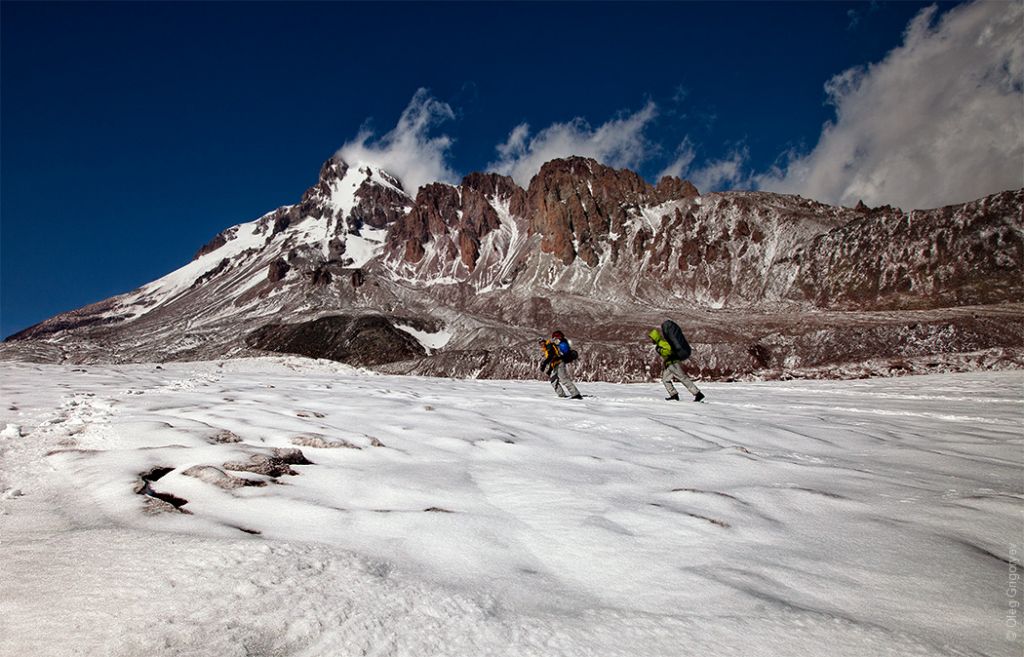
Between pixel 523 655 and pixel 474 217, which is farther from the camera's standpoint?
pixel 474 217

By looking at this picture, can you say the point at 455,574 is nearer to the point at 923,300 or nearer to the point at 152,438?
the point at 152,438

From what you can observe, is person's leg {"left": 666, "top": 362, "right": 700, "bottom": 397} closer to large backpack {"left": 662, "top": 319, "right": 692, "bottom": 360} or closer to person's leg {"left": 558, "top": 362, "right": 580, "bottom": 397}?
→ large backpack {"left": 662, "top": 319, "right": 692, "bottom": 360}

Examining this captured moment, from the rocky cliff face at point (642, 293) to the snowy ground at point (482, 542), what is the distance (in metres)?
27.8

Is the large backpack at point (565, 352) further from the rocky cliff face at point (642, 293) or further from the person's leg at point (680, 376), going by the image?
the rocky cliff face at point (642, 293)

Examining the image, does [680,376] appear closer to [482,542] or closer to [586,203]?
[482,542]

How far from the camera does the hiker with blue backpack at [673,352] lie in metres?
13.7

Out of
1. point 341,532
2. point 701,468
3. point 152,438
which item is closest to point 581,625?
point 341,532

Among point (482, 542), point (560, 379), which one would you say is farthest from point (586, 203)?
point (482, 542)

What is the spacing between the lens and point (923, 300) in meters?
86.8

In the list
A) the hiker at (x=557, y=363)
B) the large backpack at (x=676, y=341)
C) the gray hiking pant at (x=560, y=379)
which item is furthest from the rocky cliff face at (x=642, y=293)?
the large backpack at (x=676, y=341)

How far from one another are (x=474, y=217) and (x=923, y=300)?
142 metres

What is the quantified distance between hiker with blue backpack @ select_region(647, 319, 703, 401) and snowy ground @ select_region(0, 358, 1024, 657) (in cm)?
675

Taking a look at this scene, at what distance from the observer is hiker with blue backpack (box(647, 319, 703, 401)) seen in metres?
13.7

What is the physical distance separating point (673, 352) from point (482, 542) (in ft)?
38.2
